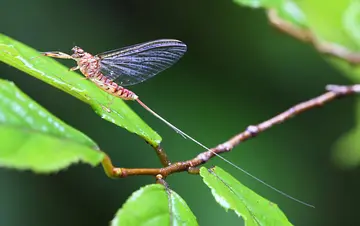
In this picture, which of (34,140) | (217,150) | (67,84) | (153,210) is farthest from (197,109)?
(34,140)

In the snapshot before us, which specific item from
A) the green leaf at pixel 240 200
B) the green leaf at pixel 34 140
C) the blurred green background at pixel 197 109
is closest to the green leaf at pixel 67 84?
the green leaf at pixel 240 200

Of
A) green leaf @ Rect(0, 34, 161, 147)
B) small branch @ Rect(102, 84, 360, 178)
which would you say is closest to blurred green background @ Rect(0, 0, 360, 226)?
small branch @ Rect(102, 84, 360, 178)

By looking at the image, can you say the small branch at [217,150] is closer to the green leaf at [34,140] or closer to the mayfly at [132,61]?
the green leaf at [34,140]

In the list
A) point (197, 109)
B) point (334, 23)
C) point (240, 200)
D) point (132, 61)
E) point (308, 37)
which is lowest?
point (197, 109)

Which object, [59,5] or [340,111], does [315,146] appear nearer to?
[340,111]

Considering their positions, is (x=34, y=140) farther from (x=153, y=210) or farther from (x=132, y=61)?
(x=132, y=61)

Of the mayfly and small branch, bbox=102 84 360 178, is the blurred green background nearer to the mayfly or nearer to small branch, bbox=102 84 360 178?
the mayfly
